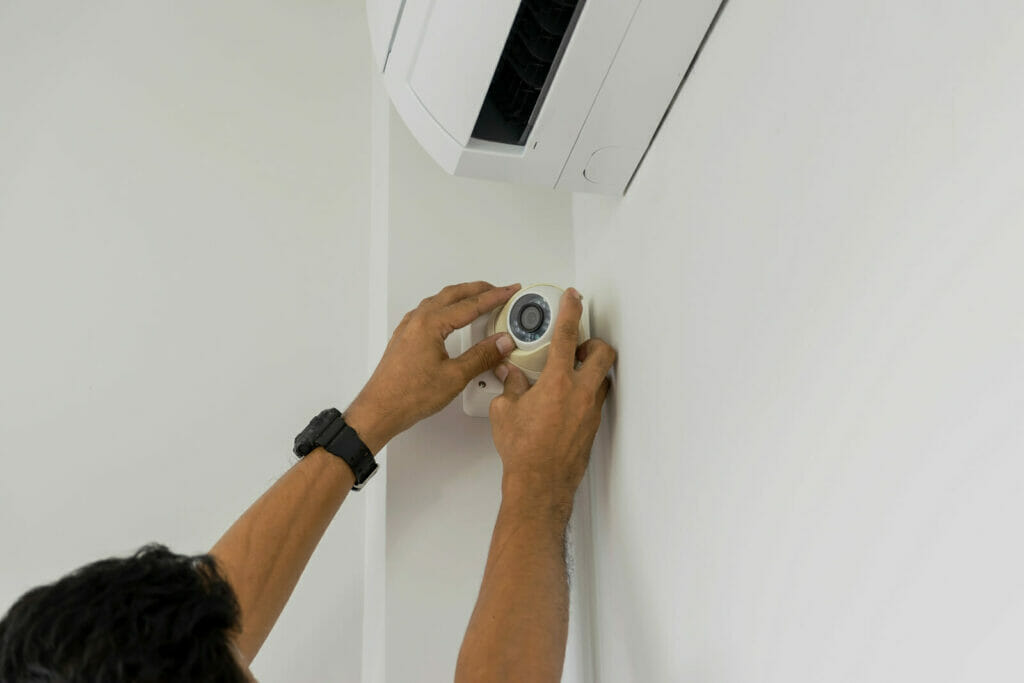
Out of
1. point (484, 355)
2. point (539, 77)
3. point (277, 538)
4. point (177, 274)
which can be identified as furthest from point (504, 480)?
point (177, 274)

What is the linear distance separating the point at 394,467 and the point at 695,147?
0.58 metres

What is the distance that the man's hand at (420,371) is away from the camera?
1.15m

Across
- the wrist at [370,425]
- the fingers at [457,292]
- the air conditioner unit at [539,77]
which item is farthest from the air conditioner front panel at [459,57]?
the wrist at [370,425]

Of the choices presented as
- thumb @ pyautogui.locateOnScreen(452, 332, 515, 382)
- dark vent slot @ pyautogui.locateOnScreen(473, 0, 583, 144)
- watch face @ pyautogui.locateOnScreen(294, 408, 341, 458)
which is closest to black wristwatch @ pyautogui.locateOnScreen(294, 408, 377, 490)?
watch face @ pyautogui.locateOnScreen(294, 408, 341, 458)

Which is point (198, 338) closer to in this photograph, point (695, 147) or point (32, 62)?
point (32, 62)

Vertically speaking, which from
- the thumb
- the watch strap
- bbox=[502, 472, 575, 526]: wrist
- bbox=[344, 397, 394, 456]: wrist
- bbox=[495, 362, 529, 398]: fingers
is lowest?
bbox=[502, 472, 575, 526]: wrist

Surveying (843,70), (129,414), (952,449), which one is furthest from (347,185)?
(952,449)

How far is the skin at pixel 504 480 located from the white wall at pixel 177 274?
0.22 metres

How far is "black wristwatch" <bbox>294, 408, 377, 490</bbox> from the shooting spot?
1124 millimetres

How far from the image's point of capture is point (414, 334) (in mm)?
1158

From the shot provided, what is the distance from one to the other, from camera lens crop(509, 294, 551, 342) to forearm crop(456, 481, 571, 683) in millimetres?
186

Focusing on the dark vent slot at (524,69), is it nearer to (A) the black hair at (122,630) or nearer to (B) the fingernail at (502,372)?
(B) the fingernail at (502,372)

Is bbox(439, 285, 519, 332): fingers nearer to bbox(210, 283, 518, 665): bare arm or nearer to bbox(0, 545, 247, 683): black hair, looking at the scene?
bbox(210, 283, 518, 665): bare arm

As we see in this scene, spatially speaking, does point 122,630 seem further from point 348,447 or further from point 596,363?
point 596,363
